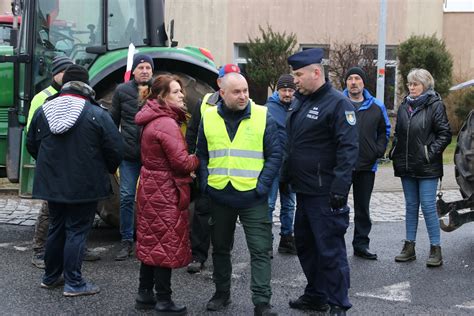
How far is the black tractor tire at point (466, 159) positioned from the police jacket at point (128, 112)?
3.20 metres

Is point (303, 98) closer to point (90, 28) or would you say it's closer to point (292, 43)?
point (90, 28)

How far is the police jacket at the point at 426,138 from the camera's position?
235 inches

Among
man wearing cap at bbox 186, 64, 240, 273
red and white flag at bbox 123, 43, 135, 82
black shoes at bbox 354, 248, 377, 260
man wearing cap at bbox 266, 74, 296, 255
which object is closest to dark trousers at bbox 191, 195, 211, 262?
man wearing cap at bbox 186, 64, 240, 273

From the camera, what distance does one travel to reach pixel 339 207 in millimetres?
4398

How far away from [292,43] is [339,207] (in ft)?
58.6

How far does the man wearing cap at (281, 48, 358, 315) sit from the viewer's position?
4430 mm

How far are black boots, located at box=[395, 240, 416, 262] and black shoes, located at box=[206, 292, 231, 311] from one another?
2073 millimetres

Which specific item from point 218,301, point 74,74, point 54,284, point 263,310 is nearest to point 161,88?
point 74,74

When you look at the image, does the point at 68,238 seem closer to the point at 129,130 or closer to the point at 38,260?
the point at 38,260

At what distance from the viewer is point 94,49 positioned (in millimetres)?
6691

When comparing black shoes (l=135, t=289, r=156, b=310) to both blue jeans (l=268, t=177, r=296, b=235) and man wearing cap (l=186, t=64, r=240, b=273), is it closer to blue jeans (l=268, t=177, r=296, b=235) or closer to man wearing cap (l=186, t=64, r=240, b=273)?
man wearing cap (l=186, t=64, r=240, b=273)

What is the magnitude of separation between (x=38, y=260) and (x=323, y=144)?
2853mm

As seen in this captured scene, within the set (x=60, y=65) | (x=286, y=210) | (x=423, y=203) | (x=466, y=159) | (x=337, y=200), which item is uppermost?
(x=60, y=65)

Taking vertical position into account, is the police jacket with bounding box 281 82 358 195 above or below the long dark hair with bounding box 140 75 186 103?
below
